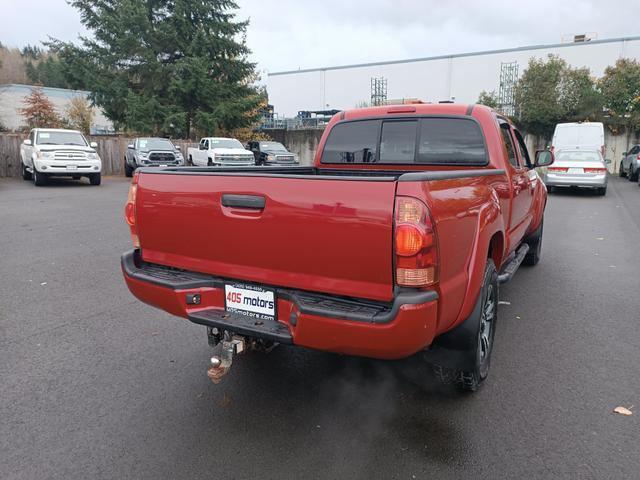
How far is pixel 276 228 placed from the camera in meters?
2.66

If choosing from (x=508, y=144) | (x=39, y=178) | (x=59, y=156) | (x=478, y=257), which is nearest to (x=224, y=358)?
(x=478, y=257)

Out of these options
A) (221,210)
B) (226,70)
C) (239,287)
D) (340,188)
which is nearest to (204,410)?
(239,287)

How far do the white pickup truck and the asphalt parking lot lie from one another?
1708 centimetres

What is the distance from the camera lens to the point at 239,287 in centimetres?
286

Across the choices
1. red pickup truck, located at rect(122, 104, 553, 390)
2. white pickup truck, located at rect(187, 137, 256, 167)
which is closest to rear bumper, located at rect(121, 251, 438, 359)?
red pickup truck, located at rect(122, 104, 553, 390)

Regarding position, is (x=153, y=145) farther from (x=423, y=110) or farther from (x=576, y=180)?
(x=423, y=110)

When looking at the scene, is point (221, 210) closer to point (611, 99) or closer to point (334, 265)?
point (334, 265)

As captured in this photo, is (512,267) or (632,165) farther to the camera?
(632,165)

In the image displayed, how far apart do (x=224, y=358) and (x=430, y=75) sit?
55271 millimetres

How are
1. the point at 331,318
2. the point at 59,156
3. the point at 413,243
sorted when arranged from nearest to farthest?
the point at 413,243 → the point at 331,318 → the point at 59,156

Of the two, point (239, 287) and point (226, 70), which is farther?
point (226, 70)

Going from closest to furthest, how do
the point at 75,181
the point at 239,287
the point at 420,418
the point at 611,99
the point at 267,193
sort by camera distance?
the point at 267,193 < the point at 239,287 < the point at 420,418 < the point at 75,181 < the point at 611,99

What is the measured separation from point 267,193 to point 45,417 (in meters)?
2.02

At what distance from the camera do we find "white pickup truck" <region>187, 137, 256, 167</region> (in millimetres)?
22109
